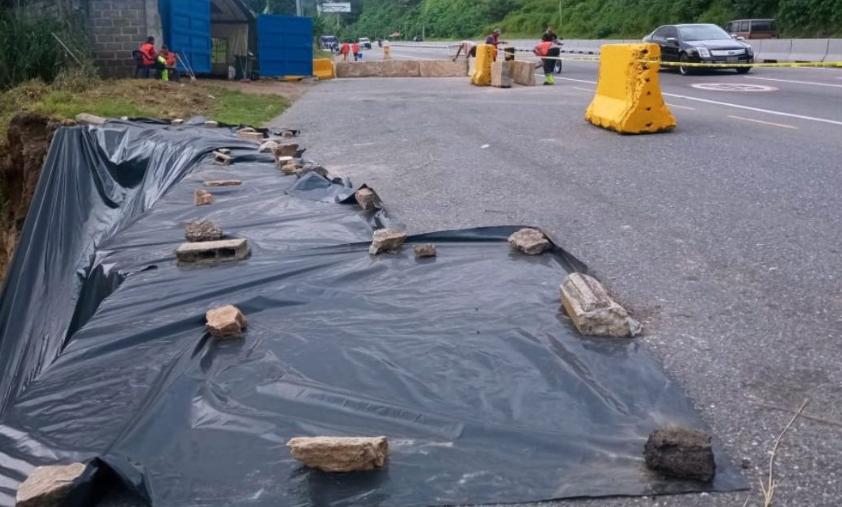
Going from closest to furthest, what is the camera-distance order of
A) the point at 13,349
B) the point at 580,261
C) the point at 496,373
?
1. the point at 496,373
2. the point at 580,261
3. the point at 13,349

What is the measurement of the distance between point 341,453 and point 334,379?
0.71 meters

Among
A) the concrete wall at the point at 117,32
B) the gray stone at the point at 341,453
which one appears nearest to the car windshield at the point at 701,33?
the concrete wall at the point at 117,32

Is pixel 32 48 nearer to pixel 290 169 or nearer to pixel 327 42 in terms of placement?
pixel 290 169

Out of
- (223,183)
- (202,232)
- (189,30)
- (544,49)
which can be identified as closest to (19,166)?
(223,183)

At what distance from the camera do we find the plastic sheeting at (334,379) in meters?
2.69

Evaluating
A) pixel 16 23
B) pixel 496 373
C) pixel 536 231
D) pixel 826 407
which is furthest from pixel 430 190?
pixel 16 23

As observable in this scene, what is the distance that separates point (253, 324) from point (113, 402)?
35.1 inches

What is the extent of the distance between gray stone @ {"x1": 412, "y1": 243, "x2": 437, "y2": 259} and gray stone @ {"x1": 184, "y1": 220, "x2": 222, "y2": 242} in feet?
4.61

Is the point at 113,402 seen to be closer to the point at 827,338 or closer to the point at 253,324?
the point at 253,324

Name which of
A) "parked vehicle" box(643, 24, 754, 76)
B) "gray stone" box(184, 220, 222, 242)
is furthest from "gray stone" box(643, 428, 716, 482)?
"parked vehicle" box(643, 24, 754, 76)

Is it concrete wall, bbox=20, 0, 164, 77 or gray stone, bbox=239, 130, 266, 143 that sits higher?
concrete wall, bbox=20, 0, 164, 77

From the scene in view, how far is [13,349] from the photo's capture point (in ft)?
18.6

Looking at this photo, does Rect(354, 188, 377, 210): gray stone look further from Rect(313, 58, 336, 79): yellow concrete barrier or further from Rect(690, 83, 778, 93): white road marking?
Rect(313, 58, 336, 79): yellow concrete barrier

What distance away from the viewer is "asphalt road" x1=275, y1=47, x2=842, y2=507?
314 centimetres
